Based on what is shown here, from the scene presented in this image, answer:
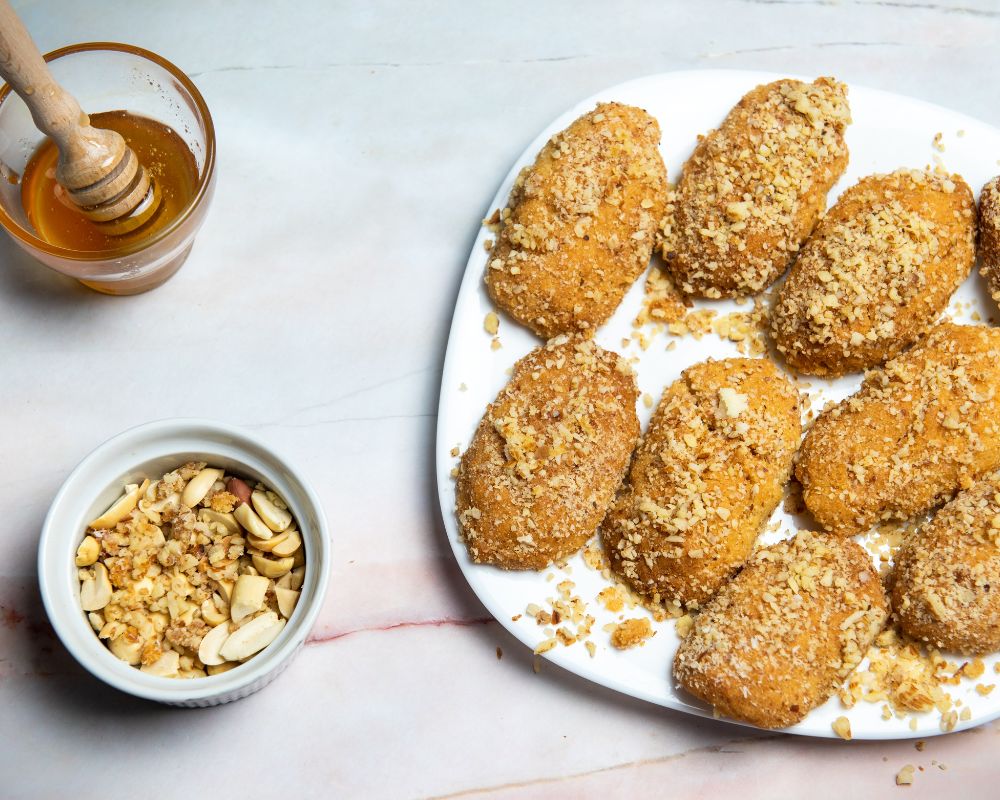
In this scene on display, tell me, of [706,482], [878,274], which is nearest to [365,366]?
[706,482]

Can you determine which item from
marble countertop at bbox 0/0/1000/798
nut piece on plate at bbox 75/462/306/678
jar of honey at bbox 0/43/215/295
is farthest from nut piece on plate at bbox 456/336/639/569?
jar of honey at bbox 0/43/215/295

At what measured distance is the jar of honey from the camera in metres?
1.43

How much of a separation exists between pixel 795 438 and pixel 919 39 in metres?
0.90

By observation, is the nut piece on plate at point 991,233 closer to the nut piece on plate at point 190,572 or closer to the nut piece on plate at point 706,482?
the nut piece on plate at point 706,482

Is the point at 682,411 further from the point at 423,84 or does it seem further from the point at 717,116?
the point at 423,84

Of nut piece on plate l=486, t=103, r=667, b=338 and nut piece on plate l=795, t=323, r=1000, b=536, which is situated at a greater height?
nut piece on plate l=486, t=103, r=667, b=338

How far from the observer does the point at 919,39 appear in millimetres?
1792

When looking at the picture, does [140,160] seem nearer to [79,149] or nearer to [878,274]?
[79,149]

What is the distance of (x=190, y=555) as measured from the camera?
140cm

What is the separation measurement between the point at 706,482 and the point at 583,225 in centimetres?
45

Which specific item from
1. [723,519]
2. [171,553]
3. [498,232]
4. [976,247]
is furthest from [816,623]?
[171,553]

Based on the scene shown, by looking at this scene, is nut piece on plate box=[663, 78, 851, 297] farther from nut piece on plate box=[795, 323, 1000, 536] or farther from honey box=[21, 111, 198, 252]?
honey box=[21, 111, 198, 252]

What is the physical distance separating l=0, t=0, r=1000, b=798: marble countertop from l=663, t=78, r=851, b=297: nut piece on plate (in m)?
0.31

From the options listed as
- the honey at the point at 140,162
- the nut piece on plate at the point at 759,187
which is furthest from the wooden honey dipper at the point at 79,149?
the nut piece on plate at the point at 759,187
